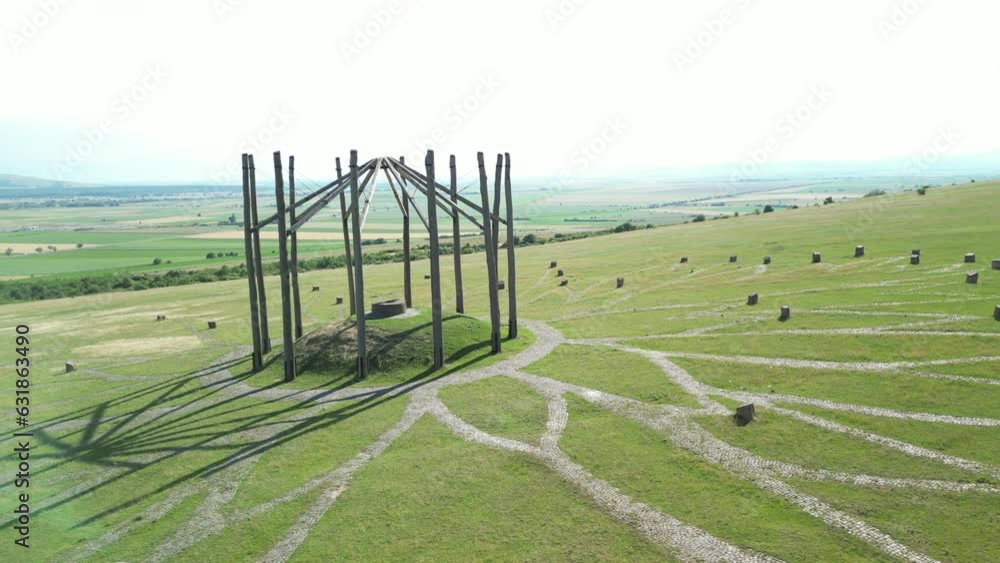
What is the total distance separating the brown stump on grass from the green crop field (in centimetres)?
26

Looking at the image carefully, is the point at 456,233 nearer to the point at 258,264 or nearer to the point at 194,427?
the point at 258,264

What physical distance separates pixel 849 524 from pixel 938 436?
6861mm

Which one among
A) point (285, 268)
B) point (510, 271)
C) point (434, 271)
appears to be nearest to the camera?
point (434, 271)

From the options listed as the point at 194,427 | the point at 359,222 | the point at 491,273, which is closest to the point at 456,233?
the point at 491,273

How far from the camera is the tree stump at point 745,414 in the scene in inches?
891

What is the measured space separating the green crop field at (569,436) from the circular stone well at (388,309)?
1.43 metres

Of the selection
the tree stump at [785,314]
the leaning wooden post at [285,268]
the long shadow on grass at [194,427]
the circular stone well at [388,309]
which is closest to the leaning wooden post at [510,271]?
the long shadow on grass at [194,427]

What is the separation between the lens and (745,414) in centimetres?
2264

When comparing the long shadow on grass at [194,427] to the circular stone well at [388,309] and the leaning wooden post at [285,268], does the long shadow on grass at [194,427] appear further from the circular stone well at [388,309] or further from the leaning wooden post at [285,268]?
the circular stone well at [388,309]

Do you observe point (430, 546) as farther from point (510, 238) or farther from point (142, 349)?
point (142, 349)

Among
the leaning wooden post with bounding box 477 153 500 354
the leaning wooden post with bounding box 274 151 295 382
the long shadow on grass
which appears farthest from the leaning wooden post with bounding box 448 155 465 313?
the leaning wooden post with bounding box 274 151 295 382

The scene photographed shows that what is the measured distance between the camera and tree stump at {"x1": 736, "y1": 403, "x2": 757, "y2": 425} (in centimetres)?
2262

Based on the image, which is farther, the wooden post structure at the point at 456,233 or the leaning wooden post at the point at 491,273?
the wooden post structure at the point at 456,233

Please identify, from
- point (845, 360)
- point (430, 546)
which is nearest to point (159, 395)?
point (430, 546)
